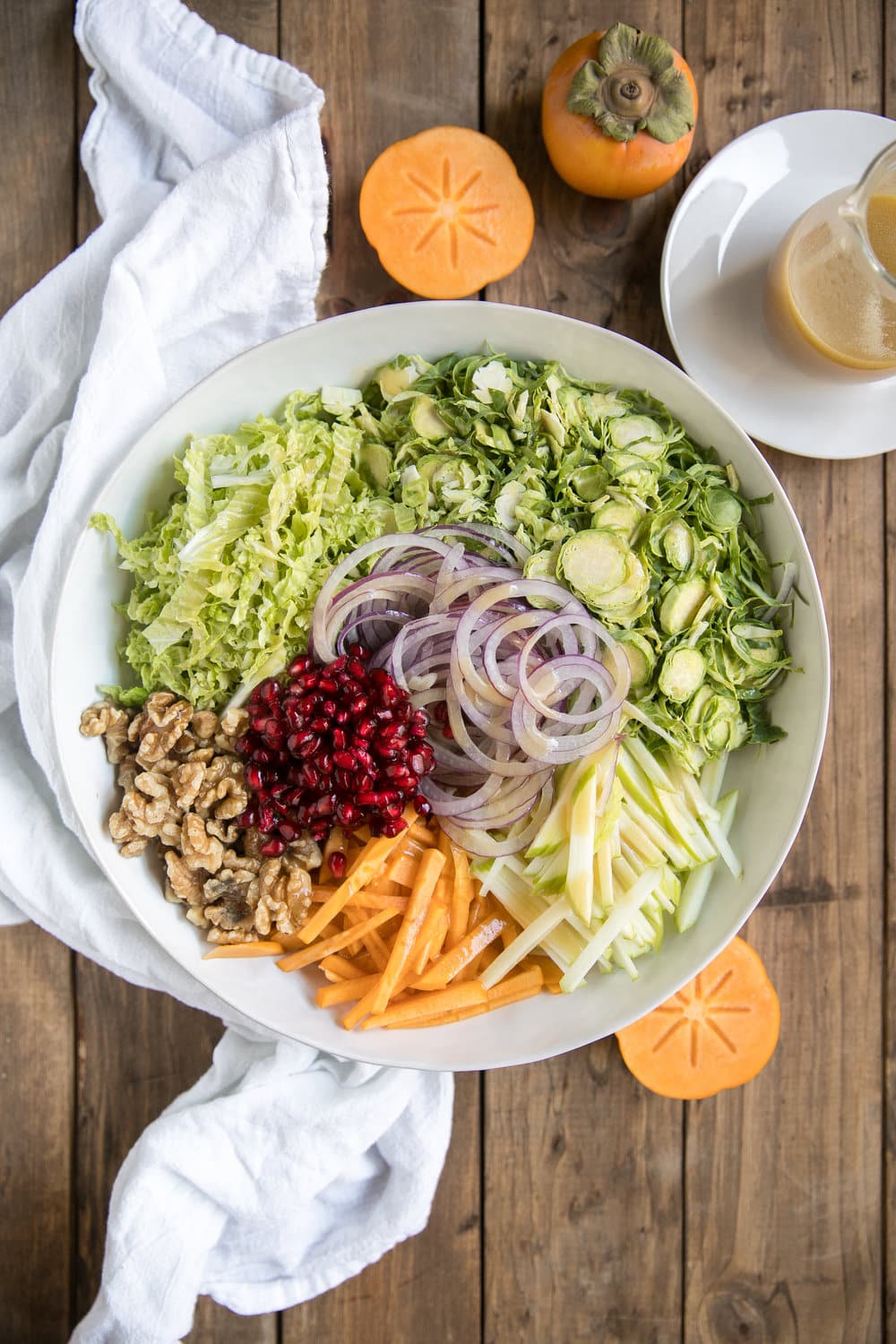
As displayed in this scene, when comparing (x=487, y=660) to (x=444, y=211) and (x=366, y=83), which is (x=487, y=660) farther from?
(x=366, y=83)

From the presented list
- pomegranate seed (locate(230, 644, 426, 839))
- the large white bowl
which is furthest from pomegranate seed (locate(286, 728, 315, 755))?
the large white bowl

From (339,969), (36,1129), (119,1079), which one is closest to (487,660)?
(339,969)

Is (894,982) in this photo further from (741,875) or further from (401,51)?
(401,51)

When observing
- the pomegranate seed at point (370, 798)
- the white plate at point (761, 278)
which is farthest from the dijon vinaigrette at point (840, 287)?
the pomegranate seed at point (370, 798)

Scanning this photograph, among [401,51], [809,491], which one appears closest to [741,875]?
[809,491]

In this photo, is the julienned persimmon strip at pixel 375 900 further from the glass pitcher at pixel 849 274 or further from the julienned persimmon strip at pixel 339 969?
the glass pitcher at pixel 849 274
